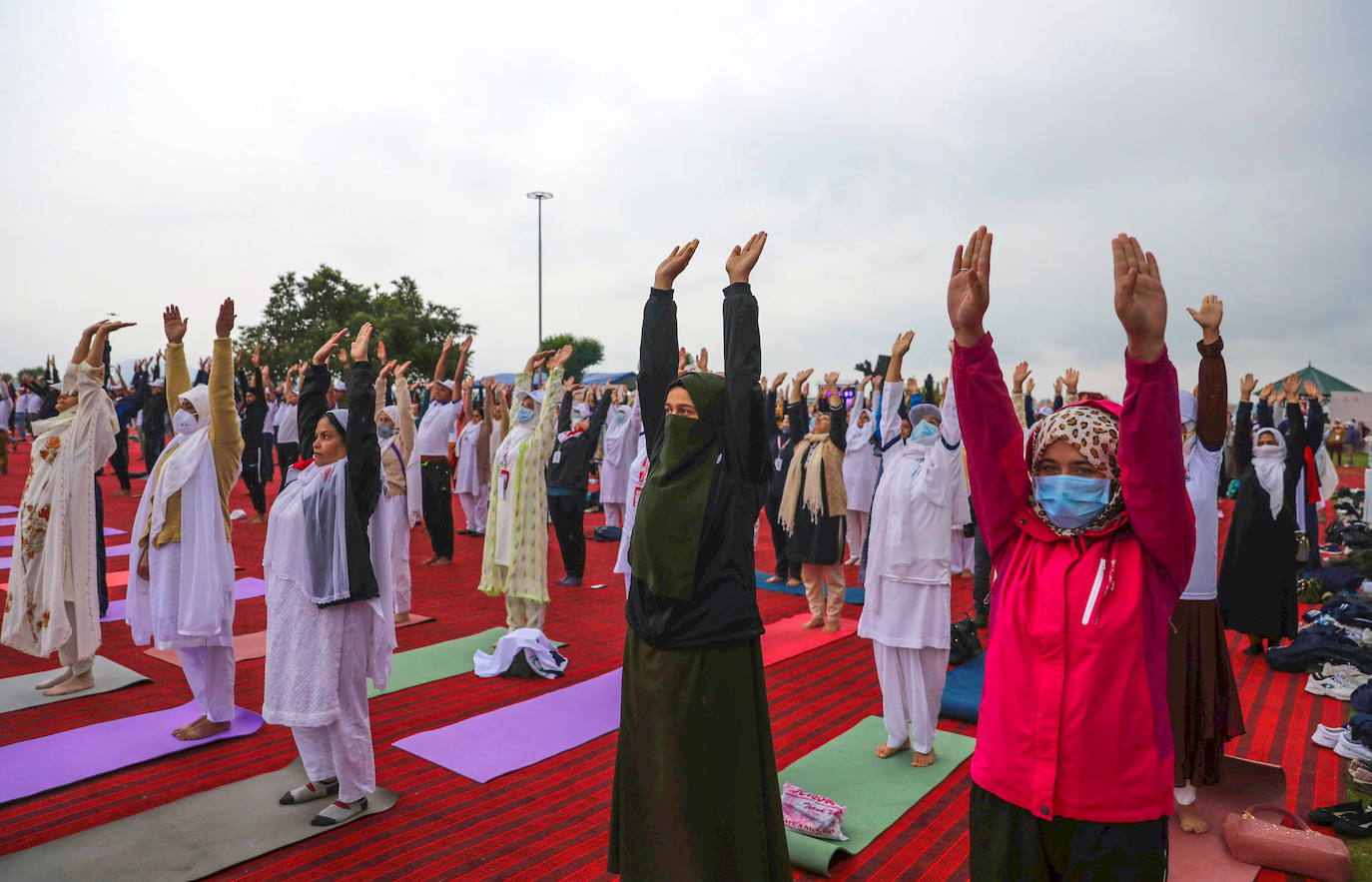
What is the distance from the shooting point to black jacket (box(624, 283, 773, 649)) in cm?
259

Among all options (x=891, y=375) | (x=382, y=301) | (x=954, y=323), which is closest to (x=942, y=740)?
(x=891, y=375)

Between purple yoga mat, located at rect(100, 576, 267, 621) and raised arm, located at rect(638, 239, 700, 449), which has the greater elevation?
raised arm, located at rect(638, 239, 700, 449)

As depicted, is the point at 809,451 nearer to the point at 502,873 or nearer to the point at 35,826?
the point at 502,873

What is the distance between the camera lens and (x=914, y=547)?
4551 mm

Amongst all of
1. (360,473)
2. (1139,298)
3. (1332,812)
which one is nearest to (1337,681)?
(1332,812)

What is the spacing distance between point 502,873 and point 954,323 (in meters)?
2.66

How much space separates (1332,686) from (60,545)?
26.5 feet

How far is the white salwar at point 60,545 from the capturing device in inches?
194

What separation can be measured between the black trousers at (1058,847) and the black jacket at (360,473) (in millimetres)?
2597

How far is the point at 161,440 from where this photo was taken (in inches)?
516

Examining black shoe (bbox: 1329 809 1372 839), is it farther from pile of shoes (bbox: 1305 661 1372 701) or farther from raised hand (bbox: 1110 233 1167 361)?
raised hand (bbox: 1110 233 1167 361)

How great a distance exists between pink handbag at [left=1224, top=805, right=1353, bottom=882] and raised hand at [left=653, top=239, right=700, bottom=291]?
3.21 m

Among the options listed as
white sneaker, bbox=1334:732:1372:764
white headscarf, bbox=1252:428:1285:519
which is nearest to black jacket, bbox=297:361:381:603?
white sneaker, bbox=1334:732:1372:764

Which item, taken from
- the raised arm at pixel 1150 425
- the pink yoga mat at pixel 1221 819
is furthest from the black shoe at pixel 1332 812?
the raised arm at pixel 1150 425
